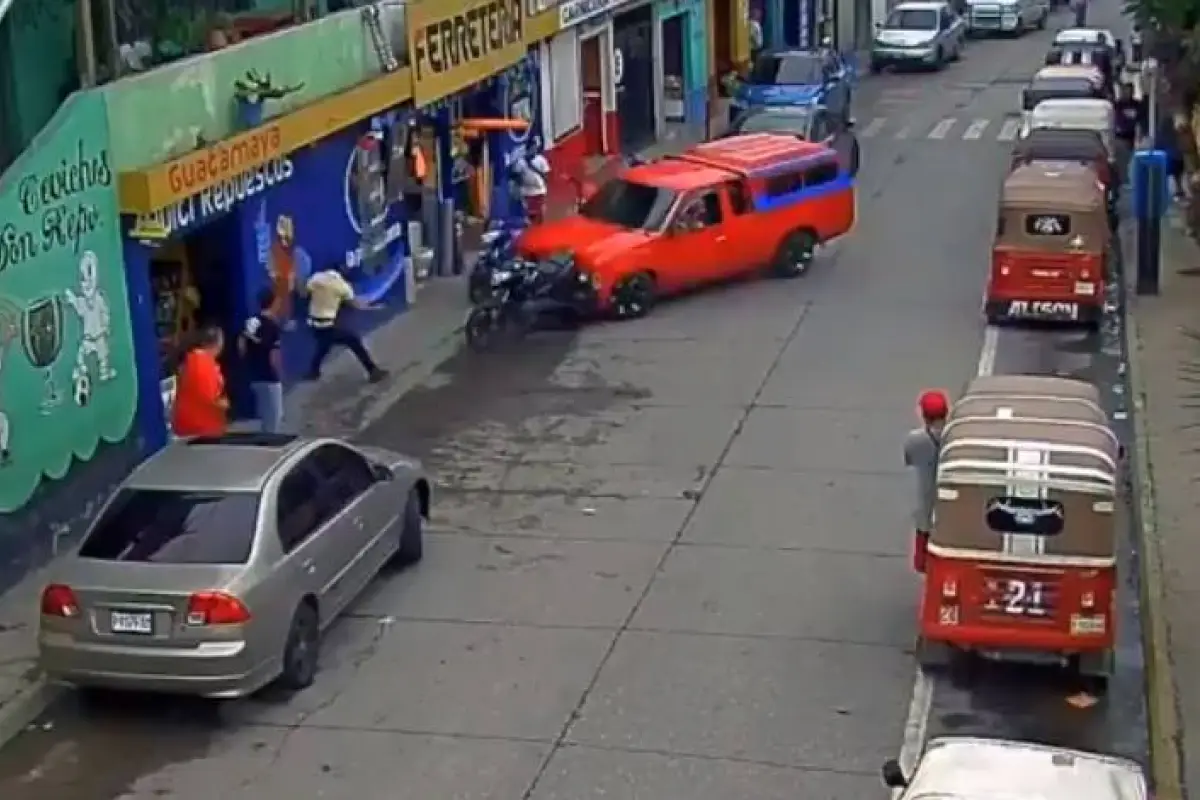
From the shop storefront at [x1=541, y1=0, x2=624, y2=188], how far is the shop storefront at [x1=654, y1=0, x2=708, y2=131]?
10.5 ft

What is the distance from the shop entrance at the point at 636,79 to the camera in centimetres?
3953

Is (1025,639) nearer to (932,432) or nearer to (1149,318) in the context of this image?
(932,432)

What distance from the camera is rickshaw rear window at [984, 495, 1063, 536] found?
13.9 metres

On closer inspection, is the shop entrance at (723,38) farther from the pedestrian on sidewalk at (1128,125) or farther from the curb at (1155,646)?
the curb at (1155,646)

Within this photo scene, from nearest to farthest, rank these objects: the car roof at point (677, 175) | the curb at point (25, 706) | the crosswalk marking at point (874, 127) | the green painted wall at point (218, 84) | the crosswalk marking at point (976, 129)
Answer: the curb at point (25, 706), the green painted wall at point (218, 84), the car roof at point (677, 175), the crosswalk marking at point (976, 129), the crosswalk marking at point (874, 127)

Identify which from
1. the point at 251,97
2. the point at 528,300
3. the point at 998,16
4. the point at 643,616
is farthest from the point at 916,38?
the point at 643,616

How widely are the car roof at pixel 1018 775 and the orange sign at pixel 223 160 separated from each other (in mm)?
11080

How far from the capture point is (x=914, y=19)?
176ft

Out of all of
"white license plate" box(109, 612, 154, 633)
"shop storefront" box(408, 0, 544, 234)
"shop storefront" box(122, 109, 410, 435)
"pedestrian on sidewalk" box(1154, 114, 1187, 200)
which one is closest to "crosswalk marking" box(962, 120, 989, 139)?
"pedestrian on sidewalk" box(1154, 114, 1187, 200)

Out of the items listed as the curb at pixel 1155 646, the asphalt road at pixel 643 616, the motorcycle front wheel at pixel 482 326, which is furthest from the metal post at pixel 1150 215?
the motorcycle front wheel at pixel 482 326

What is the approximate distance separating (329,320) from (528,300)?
349cm

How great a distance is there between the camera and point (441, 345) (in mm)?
24625

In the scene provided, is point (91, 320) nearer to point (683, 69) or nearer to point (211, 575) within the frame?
point (211, 575)

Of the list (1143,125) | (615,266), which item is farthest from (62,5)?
(1143,125)
